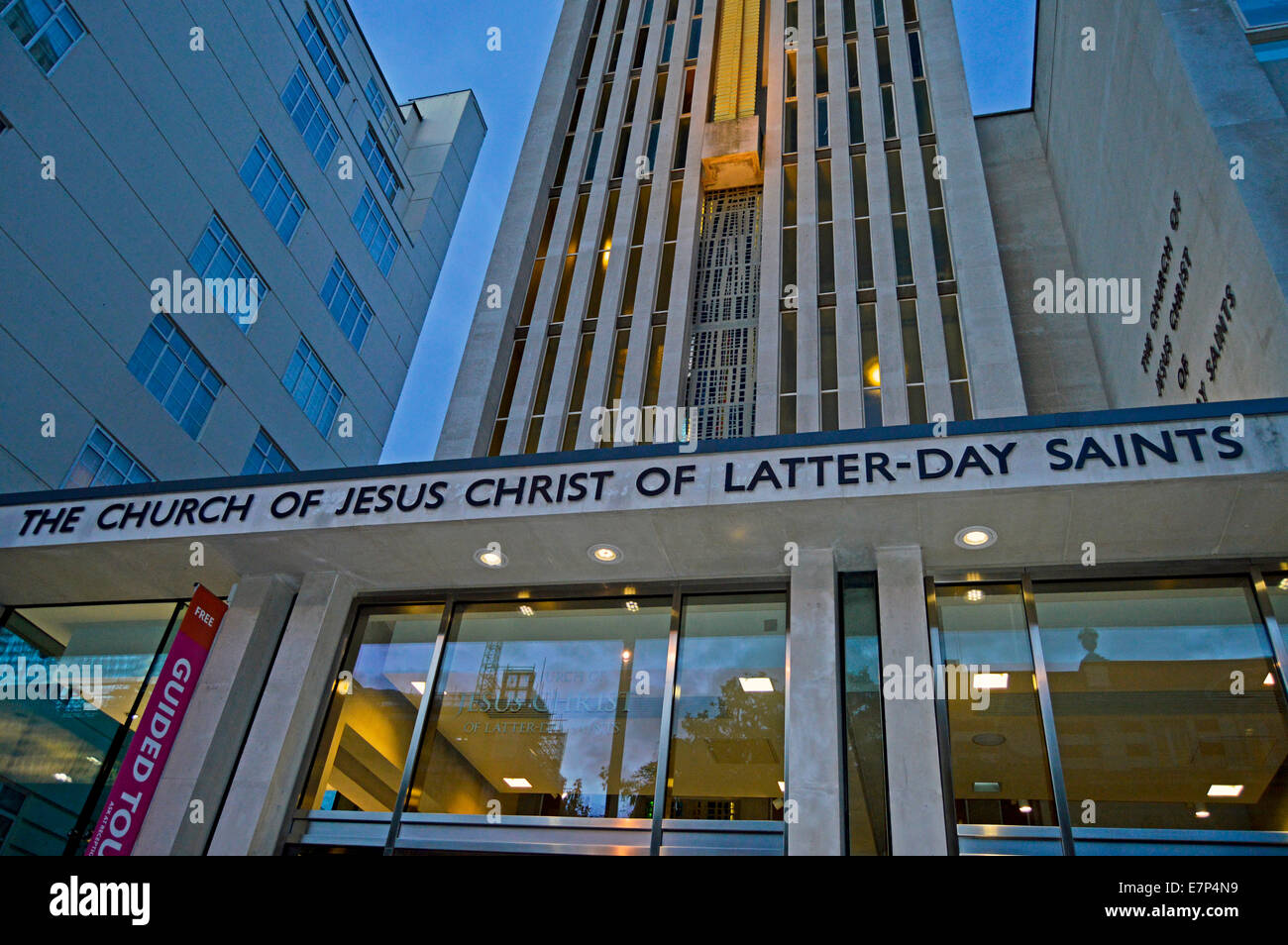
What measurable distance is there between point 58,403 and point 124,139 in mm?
7124

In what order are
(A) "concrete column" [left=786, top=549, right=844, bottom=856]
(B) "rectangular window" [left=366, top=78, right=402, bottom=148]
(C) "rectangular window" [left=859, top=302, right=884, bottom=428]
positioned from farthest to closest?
(B) "rectangular window" [left=366, top=78, right=402, bottom=148]
(C) "rectangular window" [left=859, top=302, right=884, bottom=428]
(A) "concrete column" [left=786, top=549, right=844, bottom=856]

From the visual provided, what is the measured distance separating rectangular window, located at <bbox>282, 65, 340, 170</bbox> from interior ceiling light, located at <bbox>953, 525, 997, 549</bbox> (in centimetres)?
2978

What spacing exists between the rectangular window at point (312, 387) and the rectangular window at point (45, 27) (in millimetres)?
11183

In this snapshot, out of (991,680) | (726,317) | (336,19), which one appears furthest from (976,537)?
(336,19)

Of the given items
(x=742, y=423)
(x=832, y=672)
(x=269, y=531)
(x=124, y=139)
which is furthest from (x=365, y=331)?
(x=832, y=672)

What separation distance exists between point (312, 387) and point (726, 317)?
58.9 feet

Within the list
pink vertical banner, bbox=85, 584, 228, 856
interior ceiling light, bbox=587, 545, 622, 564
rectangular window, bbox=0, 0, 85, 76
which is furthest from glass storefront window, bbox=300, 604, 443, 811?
rectangular window, bbox=0, 0, 85, 76

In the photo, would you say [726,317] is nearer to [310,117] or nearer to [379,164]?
[310,117]

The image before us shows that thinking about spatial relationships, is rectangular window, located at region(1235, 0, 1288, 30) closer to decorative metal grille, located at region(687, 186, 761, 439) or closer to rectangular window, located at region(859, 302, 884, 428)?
rectangular window, located at region(859, 302, 884, 428)

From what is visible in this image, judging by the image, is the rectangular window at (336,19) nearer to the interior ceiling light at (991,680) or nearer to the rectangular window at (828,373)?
the rectangular window at (828,373)

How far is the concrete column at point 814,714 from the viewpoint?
8.42 meters

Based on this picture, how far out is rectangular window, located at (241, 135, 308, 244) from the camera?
29.8 m

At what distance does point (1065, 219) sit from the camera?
23594 millimetres

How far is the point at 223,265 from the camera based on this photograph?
92.6 ft
